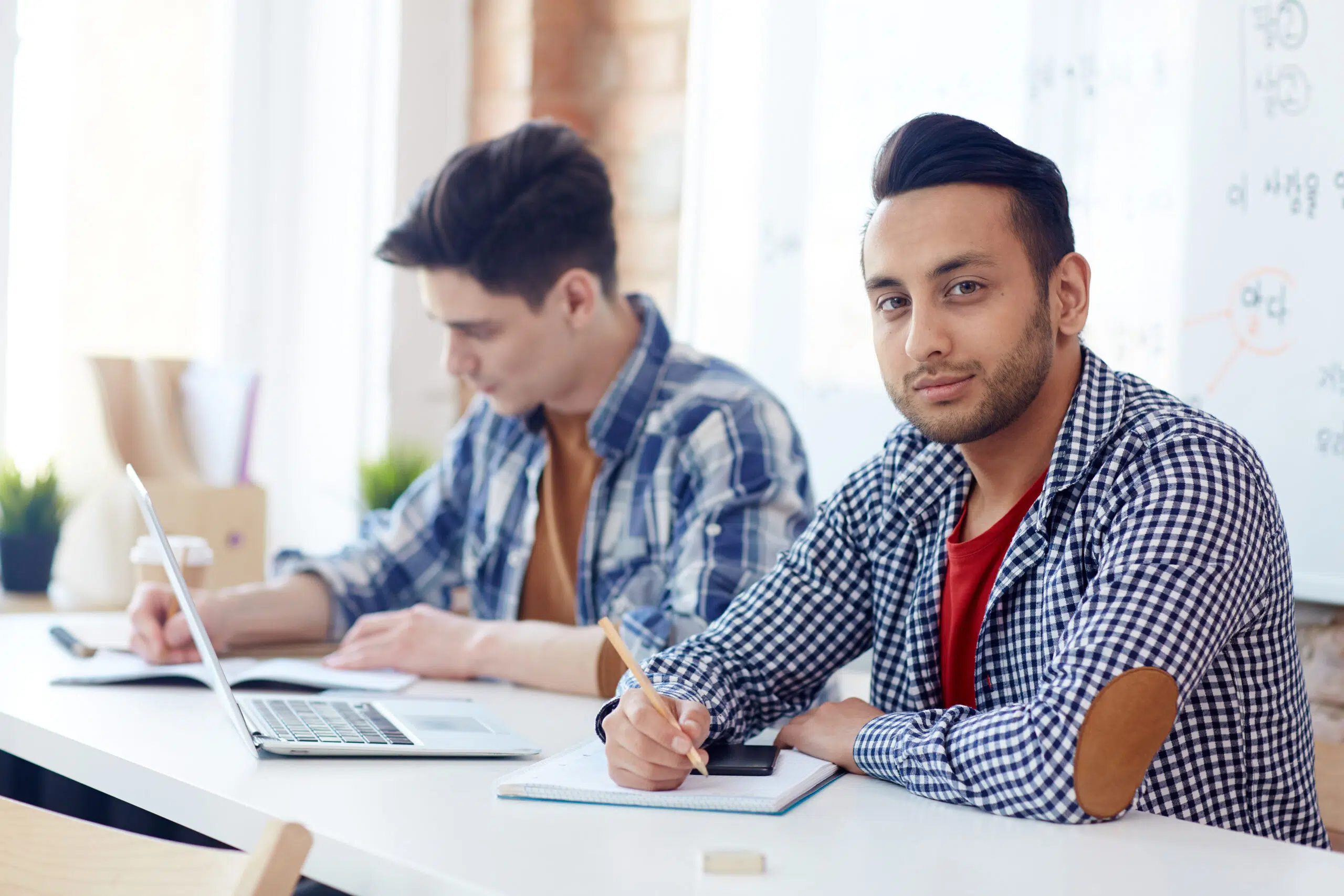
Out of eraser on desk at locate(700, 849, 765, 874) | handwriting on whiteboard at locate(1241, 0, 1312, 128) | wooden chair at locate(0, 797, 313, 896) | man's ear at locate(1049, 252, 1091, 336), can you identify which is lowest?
eraser on desk at locate(700, 849, 765, 874)

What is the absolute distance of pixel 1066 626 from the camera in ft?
3.91

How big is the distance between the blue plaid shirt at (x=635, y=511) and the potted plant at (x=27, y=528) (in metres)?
0.45

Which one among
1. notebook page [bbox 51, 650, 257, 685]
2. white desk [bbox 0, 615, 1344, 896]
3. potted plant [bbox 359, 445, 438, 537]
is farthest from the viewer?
potted plant [bbox 359, 445, 438, 537]

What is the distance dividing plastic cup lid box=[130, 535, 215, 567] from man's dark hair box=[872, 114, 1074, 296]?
41.4 inches

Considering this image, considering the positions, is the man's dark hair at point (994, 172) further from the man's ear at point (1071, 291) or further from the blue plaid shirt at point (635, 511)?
the blue plaid shirt at point (635, 511)

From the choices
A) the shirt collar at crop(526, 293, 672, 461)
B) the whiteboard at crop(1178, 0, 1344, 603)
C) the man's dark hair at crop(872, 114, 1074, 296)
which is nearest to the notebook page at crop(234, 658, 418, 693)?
the shirt collar at crop(526, 293, 672, 461)

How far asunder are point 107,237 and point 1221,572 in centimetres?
216

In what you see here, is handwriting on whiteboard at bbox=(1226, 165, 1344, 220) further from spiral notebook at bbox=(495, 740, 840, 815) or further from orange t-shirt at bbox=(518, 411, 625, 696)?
spiral notebook at bbox=(495, 740, 840, 815)

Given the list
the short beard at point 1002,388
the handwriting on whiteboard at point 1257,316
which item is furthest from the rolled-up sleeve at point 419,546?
the handwriting on whiteboard at point 1257,316

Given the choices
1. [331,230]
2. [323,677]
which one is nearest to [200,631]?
[323,677]

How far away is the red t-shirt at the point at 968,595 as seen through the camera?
4.29 feet

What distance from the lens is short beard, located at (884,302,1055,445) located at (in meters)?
1.25

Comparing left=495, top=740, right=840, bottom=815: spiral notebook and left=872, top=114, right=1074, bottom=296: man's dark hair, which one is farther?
left=872, top=114, right=1074, bottom=296: man's dark hair

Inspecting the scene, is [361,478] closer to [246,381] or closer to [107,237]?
[246,381]
